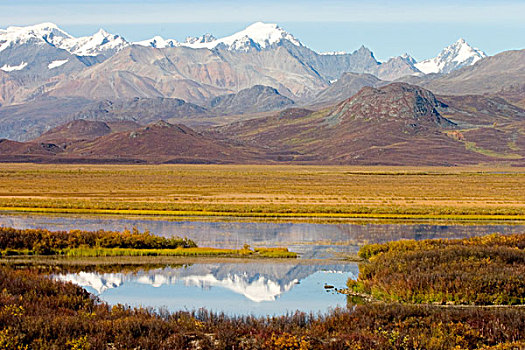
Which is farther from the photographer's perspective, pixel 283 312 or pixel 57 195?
pixel 57 195

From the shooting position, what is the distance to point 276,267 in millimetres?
38156

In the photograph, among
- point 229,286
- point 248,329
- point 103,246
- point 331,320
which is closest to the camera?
point 248,329

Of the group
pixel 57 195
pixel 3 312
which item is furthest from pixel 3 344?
pixel 57 195

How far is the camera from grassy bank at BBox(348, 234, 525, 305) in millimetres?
28266

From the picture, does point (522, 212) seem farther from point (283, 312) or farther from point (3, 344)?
point (3, 344)

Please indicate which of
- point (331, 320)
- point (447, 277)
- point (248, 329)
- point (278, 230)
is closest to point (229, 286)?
point (447, 277)

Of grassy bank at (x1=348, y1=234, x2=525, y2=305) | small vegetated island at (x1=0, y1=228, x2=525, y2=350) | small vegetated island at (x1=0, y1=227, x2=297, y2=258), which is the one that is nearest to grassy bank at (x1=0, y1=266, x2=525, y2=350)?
small vegetated island at (x1=0, y1=228, x2=525, y2=350)

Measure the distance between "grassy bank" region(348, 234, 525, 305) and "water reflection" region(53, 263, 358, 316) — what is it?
192 cm

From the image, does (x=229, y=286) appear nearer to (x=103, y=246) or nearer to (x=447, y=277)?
(x=447, y=277)

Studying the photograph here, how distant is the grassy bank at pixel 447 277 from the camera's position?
28266mm

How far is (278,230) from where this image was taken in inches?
2179

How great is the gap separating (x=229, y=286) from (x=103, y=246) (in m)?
11.6

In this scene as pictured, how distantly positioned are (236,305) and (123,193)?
2737 inches

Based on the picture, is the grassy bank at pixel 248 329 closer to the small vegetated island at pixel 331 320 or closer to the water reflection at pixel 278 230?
the small vegetated island at pixel 331 320
